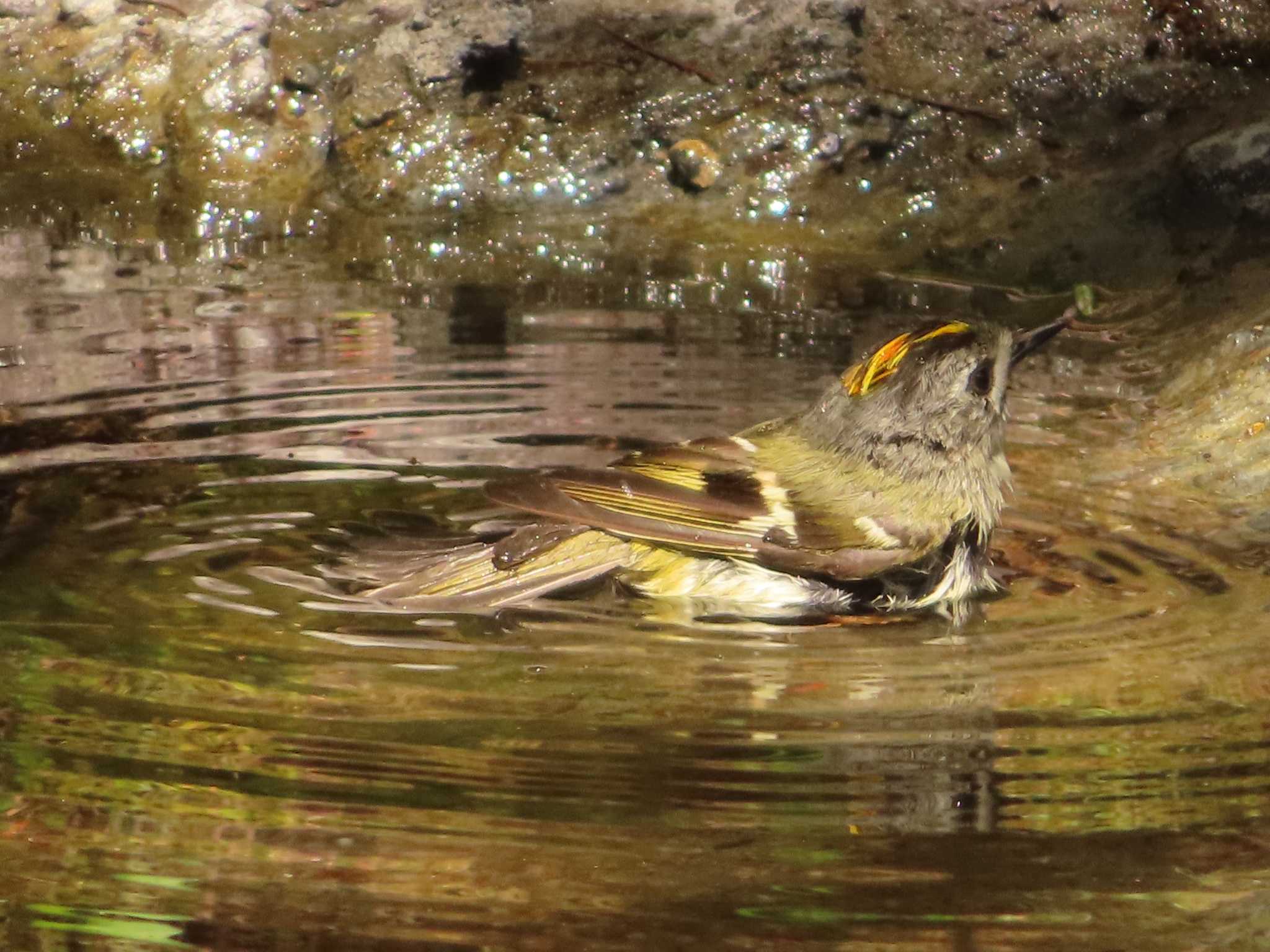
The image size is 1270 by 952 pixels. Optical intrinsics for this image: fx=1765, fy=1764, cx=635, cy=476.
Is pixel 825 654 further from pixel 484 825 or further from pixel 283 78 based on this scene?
pixel 283 78

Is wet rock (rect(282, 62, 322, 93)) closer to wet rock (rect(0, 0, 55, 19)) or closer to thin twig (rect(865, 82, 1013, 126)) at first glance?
wet rock (rect(0, 0, 55, 19))

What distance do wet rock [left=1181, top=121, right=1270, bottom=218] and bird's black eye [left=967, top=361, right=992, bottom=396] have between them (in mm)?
2502

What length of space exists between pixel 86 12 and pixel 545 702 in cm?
483

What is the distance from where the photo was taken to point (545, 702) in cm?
302

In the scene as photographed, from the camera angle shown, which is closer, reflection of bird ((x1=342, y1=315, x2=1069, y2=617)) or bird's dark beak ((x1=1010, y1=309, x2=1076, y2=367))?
reflection of bird ((x1=342, y1=315, x2=1069, y2=617))

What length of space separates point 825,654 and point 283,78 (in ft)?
13.6

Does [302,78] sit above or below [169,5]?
below

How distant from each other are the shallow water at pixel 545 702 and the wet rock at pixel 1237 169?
1.16 meters

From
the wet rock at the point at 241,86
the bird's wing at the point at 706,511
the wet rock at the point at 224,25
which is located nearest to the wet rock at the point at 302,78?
the wet rock at the point at 241,86

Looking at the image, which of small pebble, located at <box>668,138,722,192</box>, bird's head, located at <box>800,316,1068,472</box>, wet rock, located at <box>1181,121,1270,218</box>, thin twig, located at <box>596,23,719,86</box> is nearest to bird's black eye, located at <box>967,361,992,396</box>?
bird's head, located at <box>800,316,1068,472</box>

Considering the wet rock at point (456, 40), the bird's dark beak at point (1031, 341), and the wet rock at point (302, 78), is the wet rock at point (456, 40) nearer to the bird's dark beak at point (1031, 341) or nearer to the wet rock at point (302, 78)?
the wet rock at point (302, 78)

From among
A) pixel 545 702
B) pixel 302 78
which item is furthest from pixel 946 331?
pixel 302 78

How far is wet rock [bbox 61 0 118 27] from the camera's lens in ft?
22.4

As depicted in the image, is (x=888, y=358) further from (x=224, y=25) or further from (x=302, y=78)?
(x=224, y=25)
